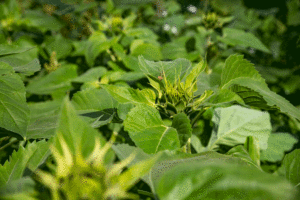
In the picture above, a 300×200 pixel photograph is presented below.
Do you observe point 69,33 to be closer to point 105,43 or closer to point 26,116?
point 105,43

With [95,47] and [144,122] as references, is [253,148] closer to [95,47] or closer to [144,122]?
[144,122]

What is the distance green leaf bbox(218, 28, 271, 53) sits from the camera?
3.59 ft

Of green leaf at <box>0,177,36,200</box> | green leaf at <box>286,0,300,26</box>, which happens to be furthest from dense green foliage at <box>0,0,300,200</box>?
green leaf at <box>286,0,300,26</box>

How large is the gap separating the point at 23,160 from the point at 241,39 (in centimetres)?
109

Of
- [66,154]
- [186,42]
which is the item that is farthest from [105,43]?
[66,154]

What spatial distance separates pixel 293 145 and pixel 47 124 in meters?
0.94

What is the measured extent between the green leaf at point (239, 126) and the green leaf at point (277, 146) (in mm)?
160

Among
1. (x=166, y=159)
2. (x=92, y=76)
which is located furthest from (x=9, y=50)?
(x=166, y=159)

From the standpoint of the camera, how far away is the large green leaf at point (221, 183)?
0.21 meters

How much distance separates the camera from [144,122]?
51 centimetres

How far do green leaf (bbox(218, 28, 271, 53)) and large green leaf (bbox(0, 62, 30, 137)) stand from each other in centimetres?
94

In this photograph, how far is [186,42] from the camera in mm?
1322

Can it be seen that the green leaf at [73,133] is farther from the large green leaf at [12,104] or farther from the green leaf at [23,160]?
the large green leaf at [12,104]

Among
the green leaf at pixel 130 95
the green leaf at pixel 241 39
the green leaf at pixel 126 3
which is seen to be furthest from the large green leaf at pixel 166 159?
the green leaf at pixel 126 3
